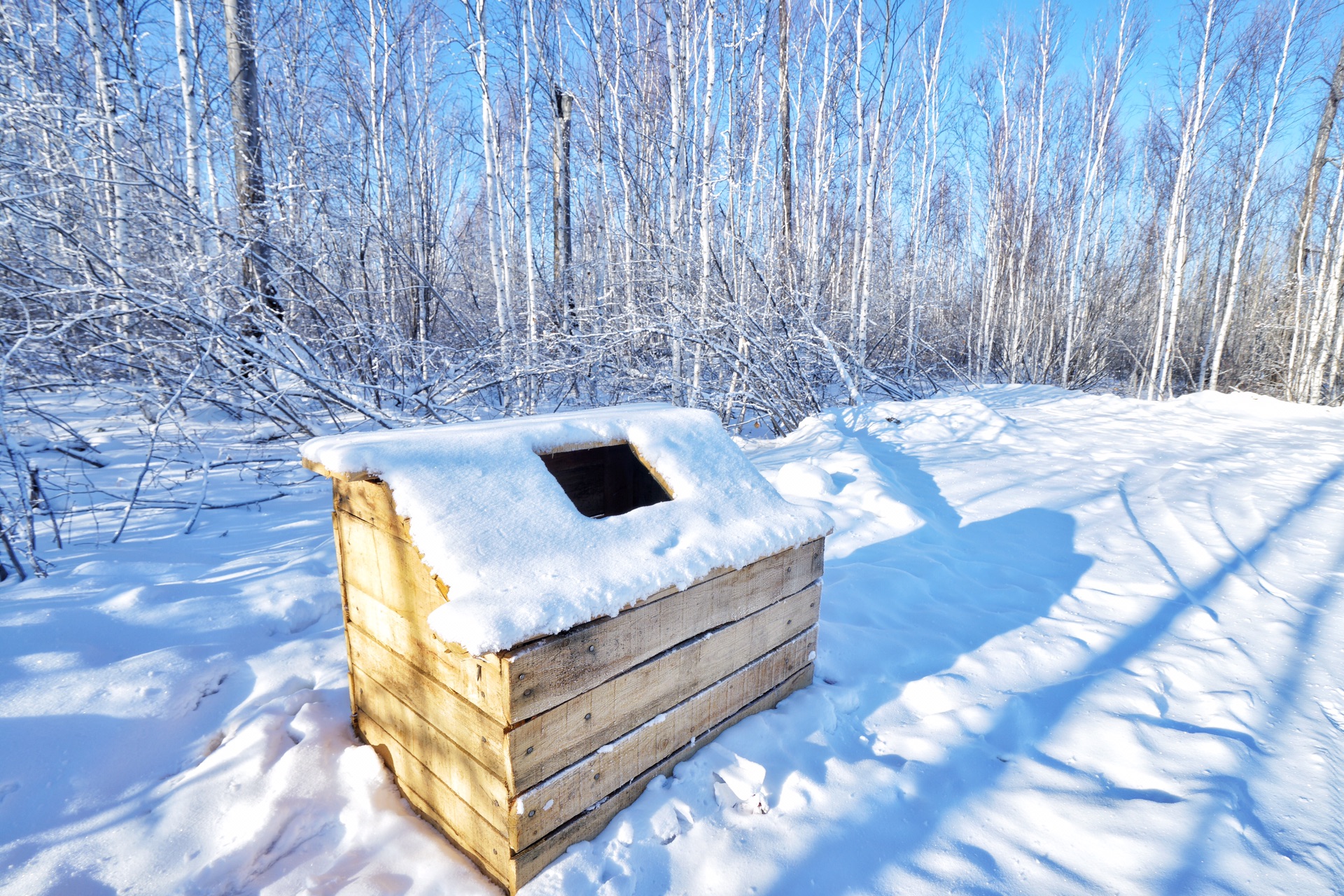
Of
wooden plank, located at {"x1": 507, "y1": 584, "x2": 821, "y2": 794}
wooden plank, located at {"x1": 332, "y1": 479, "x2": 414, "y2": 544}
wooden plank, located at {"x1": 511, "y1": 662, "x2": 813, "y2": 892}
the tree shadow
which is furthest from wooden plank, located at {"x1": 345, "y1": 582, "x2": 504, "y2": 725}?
the tree shadow

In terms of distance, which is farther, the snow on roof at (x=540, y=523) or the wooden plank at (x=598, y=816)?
the wooden plank at (x=598, y=816)

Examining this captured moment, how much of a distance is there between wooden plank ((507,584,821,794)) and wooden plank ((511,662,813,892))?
0.60 feet

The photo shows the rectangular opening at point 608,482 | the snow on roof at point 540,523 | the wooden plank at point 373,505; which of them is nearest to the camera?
the snow on roof at point 540,523

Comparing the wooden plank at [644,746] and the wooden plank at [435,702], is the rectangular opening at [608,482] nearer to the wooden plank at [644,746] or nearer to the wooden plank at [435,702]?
the wooden plank at [644,746]

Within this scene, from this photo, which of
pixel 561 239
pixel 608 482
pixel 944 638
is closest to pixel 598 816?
pixel 608 482

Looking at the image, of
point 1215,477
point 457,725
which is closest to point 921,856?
point 457,725

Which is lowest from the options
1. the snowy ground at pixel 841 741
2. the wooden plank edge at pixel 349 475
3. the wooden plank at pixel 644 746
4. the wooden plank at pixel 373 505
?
the snowy ground at pixel 841 741

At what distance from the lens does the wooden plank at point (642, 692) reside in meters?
1.39

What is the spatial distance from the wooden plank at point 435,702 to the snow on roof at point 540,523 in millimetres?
316

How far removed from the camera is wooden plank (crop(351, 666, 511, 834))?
143 cm

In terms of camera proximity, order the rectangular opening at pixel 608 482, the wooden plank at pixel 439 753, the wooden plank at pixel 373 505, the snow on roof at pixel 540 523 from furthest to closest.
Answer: the rectangular opening at pixel 608 482, the wooden plank at pixel 373 505, the wooden plank at pixel 439 753, the snow on roof at pixel 540 523

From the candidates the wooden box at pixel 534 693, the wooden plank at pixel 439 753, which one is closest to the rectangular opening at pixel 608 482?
the wooden box at pixel 534 693

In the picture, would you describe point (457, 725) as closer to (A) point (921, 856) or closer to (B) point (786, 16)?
(A) point (921, 856)

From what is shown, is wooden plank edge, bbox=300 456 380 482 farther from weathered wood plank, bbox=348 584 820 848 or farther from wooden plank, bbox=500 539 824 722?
wooden plank, bbox=500 539 824 722
